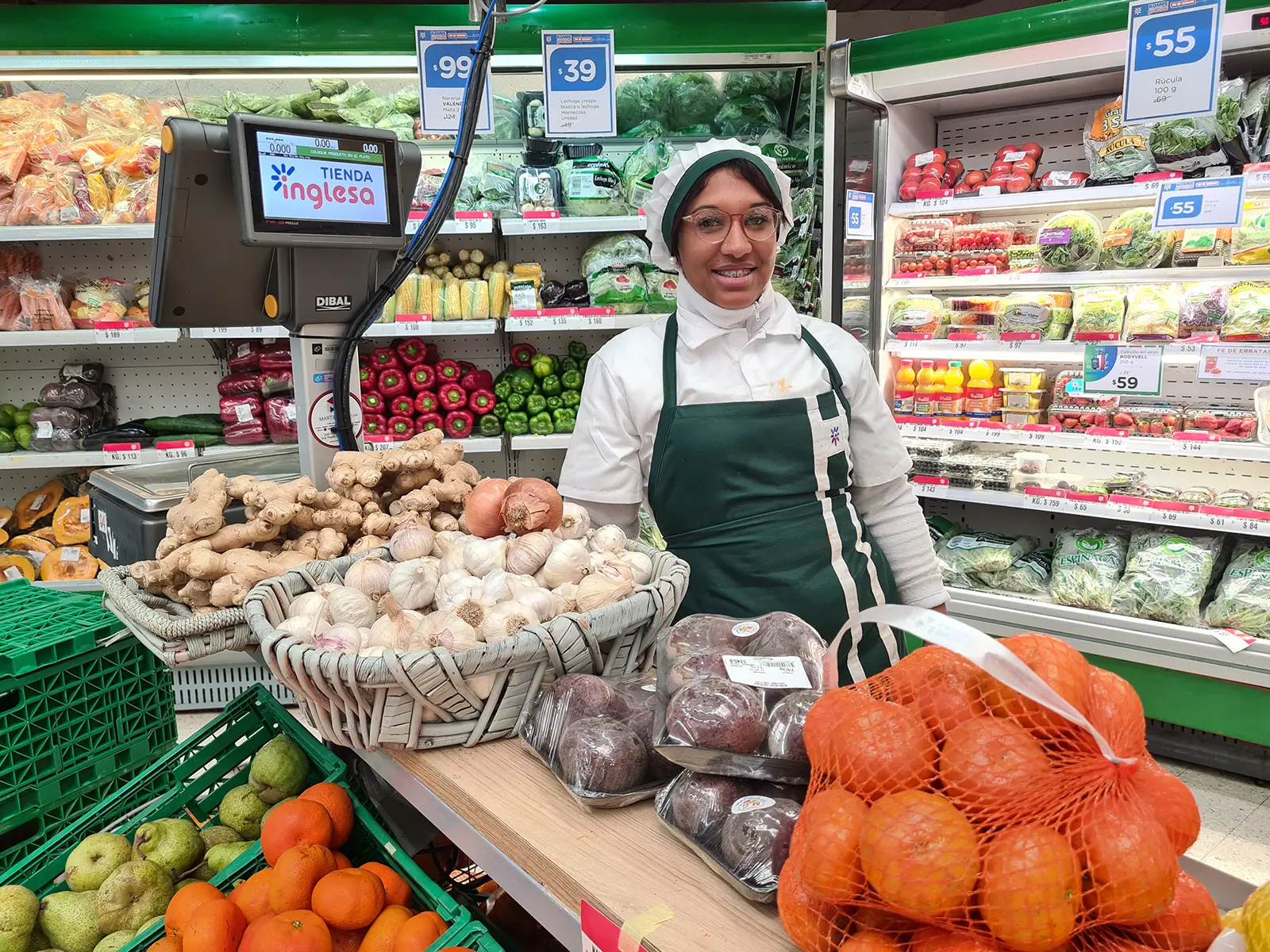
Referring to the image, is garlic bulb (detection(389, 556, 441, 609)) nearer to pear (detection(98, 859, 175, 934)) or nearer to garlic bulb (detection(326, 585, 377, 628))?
garlic bulb (detection(326, 585, 377, 628))

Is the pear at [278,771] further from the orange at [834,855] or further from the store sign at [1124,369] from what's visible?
the store sign at [1124,369]

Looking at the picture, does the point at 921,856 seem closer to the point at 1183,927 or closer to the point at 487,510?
the point at 1183,927

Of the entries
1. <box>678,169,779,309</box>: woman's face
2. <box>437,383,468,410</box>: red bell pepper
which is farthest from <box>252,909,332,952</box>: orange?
<box>437,383,468,410</box>: red bell pepper

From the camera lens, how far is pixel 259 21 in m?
3.67

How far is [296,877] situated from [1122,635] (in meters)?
2.89

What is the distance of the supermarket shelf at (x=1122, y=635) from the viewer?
111 inches

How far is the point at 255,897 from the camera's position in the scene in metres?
1.18

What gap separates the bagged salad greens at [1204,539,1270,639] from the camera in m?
Result: 2.86

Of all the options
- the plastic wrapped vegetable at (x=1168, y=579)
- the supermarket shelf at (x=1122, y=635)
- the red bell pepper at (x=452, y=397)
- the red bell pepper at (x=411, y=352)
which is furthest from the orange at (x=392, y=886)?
the red bell pepper at (x=411, y=352)

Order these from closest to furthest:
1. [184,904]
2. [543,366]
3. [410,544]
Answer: [184,904] → [410,544] → [543,366]

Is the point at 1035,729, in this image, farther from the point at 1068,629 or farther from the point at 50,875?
the point at 1068,629

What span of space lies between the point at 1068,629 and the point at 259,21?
13.3 feet

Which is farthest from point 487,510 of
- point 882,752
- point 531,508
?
point 882,752

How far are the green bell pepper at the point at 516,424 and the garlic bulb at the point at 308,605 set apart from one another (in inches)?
116
